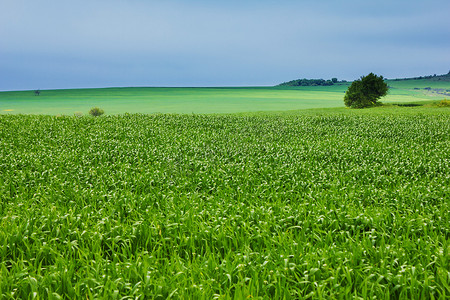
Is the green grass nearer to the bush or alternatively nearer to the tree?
the tree

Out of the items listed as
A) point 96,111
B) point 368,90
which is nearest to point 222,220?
Answer: point 368,90

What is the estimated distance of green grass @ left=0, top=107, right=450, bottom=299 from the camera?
14.1 feet

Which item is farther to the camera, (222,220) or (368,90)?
(368,90)

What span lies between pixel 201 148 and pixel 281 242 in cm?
913

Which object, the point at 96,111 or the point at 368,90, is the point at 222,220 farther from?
the point at 96,111

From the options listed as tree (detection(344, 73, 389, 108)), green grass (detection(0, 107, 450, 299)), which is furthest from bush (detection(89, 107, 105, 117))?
green grass (detection(0, 107, 450, 299))

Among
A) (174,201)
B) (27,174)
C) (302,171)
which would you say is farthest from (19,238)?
(302,171)

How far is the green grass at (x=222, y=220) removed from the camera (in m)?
4.30

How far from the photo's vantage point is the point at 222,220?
660 centimetres

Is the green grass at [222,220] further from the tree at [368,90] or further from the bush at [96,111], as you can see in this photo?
the bush at [96,111]

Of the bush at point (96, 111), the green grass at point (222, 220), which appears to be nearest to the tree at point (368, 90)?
the green grass at point (222, 220)

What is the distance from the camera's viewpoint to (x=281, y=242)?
5414 mm

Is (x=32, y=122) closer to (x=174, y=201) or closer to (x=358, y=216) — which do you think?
(x=174, y=201)

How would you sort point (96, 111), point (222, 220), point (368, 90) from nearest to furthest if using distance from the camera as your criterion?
point (222, 220) → point (368, 90) → point (96, 111)
